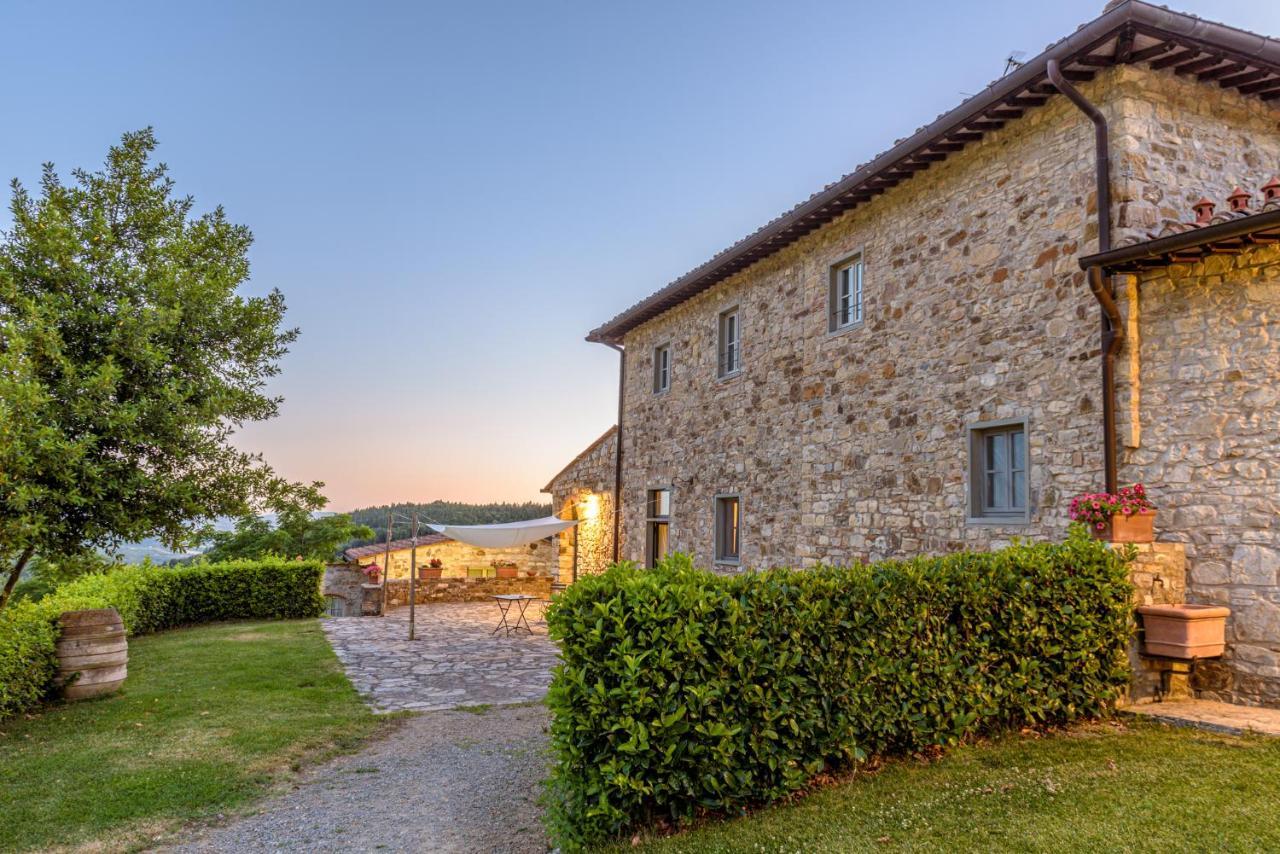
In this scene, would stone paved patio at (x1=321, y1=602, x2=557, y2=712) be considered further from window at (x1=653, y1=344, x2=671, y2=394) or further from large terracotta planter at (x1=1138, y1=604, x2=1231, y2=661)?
large terracotta planter at (x1=1138, y1=604, x2=1231, y2=661)

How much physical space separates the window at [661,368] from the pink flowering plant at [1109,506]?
8.30 metres

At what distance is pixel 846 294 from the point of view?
877cm

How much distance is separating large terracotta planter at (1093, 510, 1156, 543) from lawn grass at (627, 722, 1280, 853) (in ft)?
4.58

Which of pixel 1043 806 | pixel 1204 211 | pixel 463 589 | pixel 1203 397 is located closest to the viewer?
pixel 1043 806

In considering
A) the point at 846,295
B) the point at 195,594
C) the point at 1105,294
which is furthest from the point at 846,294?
the point at 195,594

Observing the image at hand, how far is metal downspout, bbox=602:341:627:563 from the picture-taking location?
549 inches

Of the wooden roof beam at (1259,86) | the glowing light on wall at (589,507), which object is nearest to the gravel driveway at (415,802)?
the wooden roof beam at (1259,86)

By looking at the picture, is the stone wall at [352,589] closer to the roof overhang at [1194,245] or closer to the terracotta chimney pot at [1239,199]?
the roof overhang at [1194,245]

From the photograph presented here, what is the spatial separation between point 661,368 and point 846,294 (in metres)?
4.98

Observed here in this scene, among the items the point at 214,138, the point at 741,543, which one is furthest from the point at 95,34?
the point at 741,543

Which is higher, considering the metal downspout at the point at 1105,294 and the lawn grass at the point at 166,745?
the metal downspout at the point at 1105,294

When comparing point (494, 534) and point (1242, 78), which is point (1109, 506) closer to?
point (1242, 78)

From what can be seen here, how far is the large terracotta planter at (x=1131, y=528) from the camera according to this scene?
5074mm

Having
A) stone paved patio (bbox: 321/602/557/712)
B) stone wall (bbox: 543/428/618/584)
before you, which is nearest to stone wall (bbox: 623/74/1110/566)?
stone wall (bbox: 543/428/618/584)
